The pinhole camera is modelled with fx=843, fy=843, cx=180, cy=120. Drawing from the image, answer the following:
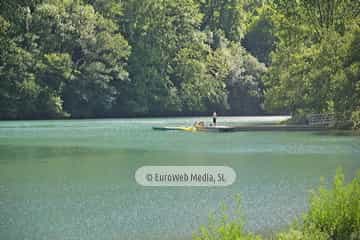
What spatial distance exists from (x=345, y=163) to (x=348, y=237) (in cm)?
1568

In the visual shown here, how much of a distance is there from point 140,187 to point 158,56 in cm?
5725

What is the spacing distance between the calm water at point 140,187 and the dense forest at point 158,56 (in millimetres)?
14505

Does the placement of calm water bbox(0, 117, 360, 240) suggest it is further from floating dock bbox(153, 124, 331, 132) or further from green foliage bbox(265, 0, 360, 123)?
floating dock bbox(153, 124, 331, 132)

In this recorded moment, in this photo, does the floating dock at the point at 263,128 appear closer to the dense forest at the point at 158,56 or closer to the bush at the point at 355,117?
the dense forest at the point at 158,56

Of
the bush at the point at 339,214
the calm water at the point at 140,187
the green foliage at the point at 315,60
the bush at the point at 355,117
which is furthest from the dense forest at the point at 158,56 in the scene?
the bush at the point at 339,214

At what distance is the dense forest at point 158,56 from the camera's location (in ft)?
180

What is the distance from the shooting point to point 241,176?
23688 mm

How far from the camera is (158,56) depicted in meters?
78.0

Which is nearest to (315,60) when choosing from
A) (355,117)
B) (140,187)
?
(355,117)

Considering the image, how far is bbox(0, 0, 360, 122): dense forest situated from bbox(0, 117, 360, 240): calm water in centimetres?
1451

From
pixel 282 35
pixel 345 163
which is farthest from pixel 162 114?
pixel 345 163

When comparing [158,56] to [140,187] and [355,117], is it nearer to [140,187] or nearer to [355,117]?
[355,117]

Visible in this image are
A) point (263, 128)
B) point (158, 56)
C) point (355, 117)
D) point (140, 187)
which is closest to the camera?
point (140, 187)

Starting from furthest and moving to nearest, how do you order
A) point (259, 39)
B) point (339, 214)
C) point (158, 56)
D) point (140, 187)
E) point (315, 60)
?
point (259, 39)
point (158, 56)
point (315, 60)
point (140, 187)
point (339, 214)
